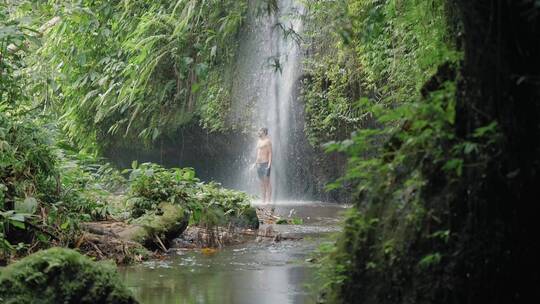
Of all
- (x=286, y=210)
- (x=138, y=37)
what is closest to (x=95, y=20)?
(x=138, y=37)

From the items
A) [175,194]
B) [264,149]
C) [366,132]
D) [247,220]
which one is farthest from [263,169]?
[366,132]

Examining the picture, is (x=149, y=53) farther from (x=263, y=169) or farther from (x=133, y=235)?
(x=263, y=169)

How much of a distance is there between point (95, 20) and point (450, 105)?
8471mm

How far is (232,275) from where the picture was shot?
882cm

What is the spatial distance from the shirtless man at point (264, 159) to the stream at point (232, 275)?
26.9 feet

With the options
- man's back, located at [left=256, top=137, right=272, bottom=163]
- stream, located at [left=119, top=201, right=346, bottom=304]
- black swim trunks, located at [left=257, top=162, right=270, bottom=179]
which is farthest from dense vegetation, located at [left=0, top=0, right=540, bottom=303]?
black swim trunks, located at [left=257, top=162, right=270, bottom=179]

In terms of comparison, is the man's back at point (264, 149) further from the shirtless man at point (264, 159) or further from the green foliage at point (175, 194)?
the green foliage at point (175, 194)

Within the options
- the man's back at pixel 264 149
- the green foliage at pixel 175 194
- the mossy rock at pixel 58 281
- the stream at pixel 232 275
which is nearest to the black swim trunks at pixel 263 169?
the man's back at pixel 264 149

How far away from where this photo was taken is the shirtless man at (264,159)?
67.1ft

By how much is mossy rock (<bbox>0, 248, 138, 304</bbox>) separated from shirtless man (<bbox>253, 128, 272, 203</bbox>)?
47.4ft

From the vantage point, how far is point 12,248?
844cm

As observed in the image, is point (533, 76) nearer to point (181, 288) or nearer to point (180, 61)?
point (181, 288)

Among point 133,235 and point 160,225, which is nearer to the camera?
point 133,235

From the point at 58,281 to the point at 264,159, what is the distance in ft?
48.9
